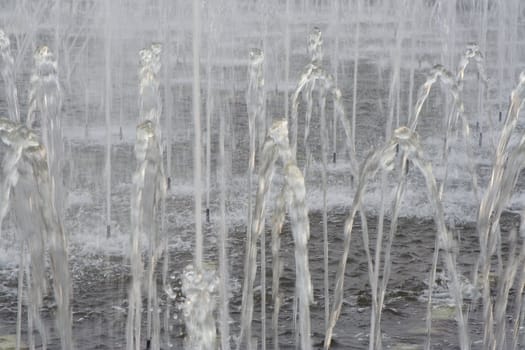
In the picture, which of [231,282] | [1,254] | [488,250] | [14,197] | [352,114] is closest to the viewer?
[14,197]

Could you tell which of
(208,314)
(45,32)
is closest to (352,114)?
(208,314)

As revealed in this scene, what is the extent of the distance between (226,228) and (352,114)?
5907 mm

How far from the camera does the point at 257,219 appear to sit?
555 cm

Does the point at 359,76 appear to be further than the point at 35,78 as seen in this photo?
Yes

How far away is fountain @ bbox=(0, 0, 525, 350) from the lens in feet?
17.8

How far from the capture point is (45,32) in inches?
1026

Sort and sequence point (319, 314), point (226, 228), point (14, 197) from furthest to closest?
1. point (226, 228)
2. point (319, 314)
3. point (14, 197)

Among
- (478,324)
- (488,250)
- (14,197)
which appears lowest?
(478,324)

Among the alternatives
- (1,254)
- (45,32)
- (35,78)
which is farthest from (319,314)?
(45,32)

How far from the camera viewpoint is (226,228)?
8203 mm

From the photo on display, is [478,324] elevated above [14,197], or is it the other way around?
[14,197]

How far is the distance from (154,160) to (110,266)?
1333 millimetres

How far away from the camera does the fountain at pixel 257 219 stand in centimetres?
542

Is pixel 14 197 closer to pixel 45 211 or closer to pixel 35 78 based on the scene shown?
pixel 45 211
